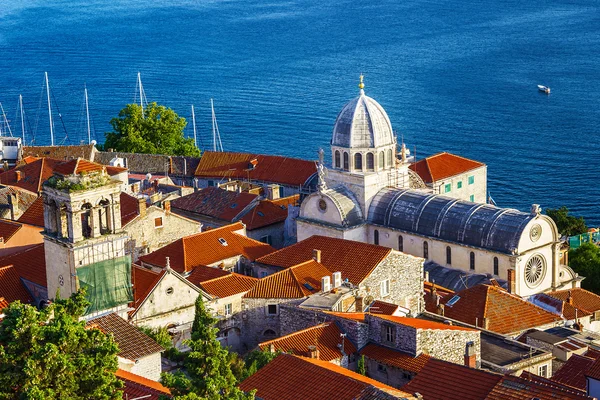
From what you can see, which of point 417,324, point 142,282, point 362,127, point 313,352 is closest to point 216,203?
point 362,127

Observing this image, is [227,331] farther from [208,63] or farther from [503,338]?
[208,63]

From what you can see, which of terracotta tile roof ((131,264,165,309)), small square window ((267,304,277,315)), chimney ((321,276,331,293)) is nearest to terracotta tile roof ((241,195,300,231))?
small square window ((267,304,277,315))

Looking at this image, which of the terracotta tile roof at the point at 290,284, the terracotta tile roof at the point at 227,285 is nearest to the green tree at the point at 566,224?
the terracotta tile roof at the point at 290,284

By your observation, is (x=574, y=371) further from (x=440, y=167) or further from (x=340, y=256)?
(x=440, y=167)

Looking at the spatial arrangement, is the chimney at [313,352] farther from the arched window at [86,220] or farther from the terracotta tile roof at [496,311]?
the terracotta tile roof at [496,311]

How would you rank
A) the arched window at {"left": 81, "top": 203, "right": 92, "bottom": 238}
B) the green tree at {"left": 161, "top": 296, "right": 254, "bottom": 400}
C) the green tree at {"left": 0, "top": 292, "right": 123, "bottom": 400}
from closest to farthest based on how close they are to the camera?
the green tree at {"left": 0, "top": 292, "right": 123, "bottom": 400} < the green tree at {"left": 161, "top": 296, "right": 254, "bottom": 400} < the arched window at {"left": 81, "top": 203, "right": 92, "bottom": 238}

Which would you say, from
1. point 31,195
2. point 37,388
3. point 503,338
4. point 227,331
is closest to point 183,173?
point 31,195

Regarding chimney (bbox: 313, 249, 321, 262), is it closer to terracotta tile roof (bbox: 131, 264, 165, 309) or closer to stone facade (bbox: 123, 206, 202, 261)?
terracotta tile roof (bbox: 131, 264, 165, 309)
